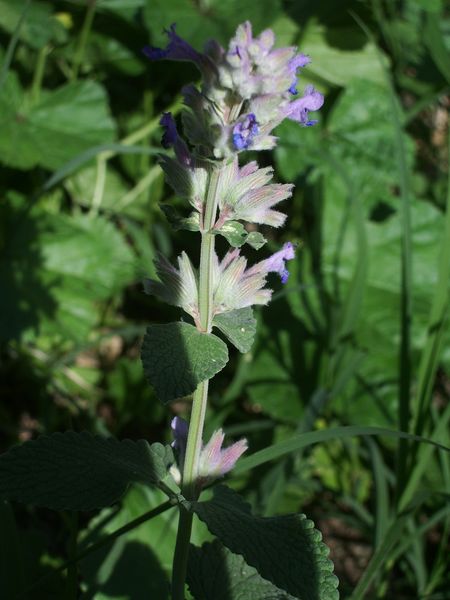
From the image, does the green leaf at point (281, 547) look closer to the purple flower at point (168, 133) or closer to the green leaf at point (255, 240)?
the green leaf at point (255, 240)

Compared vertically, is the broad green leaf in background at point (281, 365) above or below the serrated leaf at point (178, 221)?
below

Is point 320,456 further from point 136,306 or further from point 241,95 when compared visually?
point 241,95

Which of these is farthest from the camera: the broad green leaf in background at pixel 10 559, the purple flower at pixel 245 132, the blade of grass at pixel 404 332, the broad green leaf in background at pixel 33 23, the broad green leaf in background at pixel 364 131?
the broad green leaf in background at pixel 364 131

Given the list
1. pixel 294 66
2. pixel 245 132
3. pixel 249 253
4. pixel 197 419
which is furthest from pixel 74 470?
pixel 249 253

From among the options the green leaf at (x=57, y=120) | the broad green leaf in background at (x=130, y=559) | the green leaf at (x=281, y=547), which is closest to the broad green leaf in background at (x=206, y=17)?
the green leaf at (x=57, y=120)

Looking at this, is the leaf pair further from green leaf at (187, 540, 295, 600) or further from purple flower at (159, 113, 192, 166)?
green leaf at (187, 540, 295, 600)

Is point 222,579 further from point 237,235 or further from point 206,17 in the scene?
point 206,17
